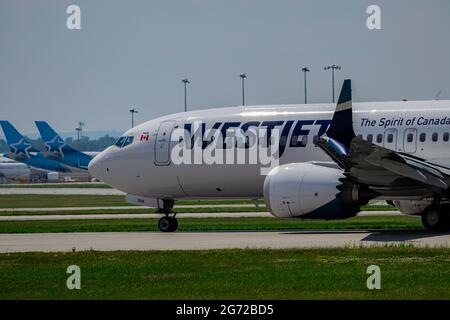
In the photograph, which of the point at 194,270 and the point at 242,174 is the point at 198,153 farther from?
the point at 194,270

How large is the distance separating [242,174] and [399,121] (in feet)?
16.6

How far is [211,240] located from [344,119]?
4.79 metres

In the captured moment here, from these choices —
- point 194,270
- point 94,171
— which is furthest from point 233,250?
point 94,171

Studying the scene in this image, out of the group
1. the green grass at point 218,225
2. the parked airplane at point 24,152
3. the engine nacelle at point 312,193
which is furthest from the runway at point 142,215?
the parked airplane at point 24,152

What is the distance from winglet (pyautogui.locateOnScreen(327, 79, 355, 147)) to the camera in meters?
24.9

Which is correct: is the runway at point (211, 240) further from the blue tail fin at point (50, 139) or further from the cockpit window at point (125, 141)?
the blue tail fin at point (50, 139)

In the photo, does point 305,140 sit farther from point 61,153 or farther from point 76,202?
point 61,153

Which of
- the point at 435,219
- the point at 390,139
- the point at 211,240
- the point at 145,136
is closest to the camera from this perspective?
the point at 211,240

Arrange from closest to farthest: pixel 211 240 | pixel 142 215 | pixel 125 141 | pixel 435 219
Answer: pixel 211 240
pixel 435 219
pixel 125 141
pixel 142 215

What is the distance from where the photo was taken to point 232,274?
17969mm

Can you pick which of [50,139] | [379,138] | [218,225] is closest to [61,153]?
[50,139]

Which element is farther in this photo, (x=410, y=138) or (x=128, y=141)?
(x=128, y=141)

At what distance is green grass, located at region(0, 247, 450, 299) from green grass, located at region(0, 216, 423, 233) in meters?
9.81
